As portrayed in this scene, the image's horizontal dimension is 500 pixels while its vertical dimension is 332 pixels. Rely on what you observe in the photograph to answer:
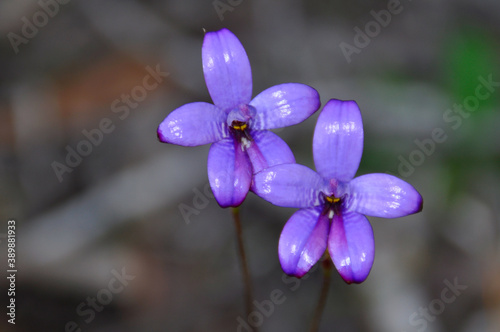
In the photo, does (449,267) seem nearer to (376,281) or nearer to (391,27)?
(376,281)

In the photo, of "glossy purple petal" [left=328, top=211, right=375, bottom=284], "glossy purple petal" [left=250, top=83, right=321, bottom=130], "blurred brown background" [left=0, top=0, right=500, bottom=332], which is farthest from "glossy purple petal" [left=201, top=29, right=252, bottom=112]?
"blurred brown background" [left=0, top=0, right=500, bottom=332]

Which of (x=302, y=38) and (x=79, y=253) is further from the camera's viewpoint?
(x=302, y=38)

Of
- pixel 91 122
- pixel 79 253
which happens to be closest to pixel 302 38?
pixel 91 122
